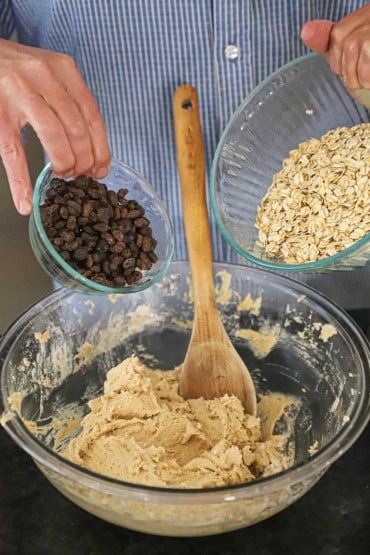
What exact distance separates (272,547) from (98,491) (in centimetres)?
33

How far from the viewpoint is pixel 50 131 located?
1229 millimetres

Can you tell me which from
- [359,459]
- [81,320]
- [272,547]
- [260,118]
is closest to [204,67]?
[260,118]

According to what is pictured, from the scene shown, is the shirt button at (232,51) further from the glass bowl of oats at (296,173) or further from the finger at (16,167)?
the finger at (16,167)

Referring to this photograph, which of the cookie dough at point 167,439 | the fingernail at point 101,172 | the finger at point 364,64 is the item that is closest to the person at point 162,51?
the fingernail at point 101,172

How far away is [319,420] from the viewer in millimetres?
1430

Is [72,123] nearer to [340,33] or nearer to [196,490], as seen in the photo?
[340,33]

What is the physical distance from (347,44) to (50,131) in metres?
→ 0.57

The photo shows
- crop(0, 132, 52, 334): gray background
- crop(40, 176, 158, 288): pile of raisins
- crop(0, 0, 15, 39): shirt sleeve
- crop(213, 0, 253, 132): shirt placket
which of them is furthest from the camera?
crop(0, 132, 52, 334): gray background

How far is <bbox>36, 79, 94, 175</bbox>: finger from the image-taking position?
1.26 m

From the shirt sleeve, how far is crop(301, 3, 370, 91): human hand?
2.78ft

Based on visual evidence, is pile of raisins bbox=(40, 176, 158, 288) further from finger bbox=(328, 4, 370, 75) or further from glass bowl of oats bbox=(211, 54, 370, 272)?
finger bbox=(328, 4, 370, 75)

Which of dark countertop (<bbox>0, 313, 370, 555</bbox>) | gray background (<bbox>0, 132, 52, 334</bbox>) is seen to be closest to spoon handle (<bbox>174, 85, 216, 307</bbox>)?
Answer: dark countertop (<bbox>0, 313, 370, 555</bbox>)

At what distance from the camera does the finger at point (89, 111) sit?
1294 millimetres

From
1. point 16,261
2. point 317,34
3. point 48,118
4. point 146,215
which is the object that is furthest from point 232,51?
point 16,261
